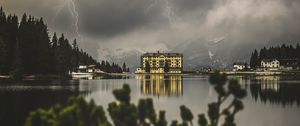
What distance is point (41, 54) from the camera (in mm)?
141375

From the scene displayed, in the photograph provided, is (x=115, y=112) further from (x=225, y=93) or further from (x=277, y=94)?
(x=277, y=94)

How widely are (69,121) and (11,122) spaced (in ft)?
83.1

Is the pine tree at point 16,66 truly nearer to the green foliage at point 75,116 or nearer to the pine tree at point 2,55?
the pine tree at point 2,55

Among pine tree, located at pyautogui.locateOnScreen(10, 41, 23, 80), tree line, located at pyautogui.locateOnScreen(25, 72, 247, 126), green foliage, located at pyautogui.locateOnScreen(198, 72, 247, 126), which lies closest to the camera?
tree line, located at pyautogui.locateOnScreen(25, 72, 247, 126)

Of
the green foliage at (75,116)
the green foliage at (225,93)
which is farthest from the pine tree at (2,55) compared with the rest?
the green foliage at (225,93)

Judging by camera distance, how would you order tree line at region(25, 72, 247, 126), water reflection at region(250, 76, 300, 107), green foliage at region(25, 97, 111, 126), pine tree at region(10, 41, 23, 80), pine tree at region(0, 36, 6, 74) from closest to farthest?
green foliage at region(25, 97, 111, 126)
tree line at region(25, 72, 247, 126)
water reflection at region(250, 76, 300, 107)
pine tree at region(0, 36, 6, 74)
pine tree at region(10, 41, 23, 80)

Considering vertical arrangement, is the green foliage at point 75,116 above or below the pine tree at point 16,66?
below

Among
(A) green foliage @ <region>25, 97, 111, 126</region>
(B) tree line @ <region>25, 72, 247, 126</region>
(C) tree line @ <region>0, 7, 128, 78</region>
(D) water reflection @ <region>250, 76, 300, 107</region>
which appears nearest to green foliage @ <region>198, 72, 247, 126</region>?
(B) tree line @ <region>25, 72, 247, 126</region>

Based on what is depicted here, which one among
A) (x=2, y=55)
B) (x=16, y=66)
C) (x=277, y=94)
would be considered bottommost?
(x=277, y=94)

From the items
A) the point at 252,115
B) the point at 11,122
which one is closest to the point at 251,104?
the point at 252,115

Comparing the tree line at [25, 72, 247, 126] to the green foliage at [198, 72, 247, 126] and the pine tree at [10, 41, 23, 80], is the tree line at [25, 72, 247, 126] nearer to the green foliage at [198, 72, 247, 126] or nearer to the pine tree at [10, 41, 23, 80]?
the green foliage at [198, 72, 247, 126]

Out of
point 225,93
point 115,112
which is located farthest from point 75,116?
point 225,93

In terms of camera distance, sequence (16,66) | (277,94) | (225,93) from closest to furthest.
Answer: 1. (225,93)
2. (277,94)
3. (16,66)

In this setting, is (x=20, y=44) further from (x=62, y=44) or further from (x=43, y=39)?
(x=62, y=44)
